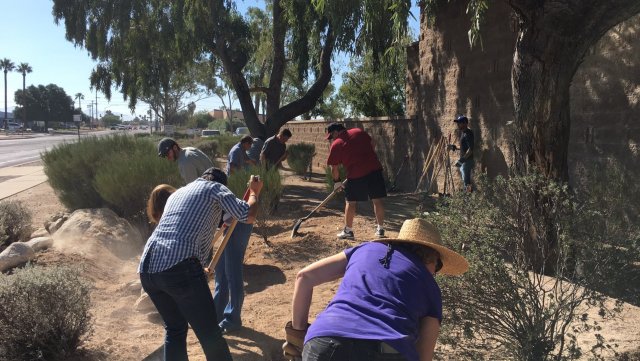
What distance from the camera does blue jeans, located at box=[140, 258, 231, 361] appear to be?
10.4 feet

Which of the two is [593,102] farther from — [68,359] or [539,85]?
[68,359]

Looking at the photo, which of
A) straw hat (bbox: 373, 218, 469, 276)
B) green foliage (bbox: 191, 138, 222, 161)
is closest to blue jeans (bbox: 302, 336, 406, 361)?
straw hat (bbox: 373, 218, 469, 276)

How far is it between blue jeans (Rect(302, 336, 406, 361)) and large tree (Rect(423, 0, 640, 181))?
303cm

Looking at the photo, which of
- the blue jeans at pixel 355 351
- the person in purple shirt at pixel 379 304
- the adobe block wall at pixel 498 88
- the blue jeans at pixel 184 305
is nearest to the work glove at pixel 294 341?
the person in purple shirt at pixel 379 304

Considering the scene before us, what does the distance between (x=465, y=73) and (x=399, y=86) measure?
8.17 meters

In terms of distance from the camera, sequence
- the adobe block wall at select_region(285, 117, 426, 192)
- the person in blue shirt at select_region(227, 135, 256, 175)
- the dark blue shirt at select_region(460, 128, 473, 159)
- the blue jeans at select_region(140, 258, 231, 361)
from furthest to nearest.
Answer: the adobe block wall at select_region(285, 117, 426, 192) → the dark blue shirt at select_region(460, 128, 473, 159) → the person in blue shirt at select_region(227, 135, 256, 175) → the blue jeans at select_region(140, 258, 231, 361)

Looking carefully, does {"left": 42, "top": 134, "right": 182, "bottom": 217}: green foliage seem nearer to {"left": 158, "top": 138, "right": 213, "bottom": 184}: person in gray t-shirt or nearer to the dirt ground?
the dirt ground

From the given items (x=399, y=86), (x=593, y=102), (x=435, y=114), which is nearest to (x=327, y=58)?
(x=435, y=114)

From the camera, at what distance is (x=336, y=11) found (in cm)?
991

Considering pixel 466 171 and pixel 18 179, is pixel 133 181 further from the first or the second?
pixel 18 179

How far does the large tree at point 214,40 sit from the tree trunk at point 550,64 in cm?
667

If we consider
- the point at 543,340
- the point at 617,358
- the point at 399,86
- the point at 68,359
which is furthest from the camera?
the point at 399,86

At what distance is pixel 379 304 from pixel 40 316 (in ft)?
10.2

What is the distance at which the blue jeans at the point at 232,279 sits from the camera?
14.7 ft
